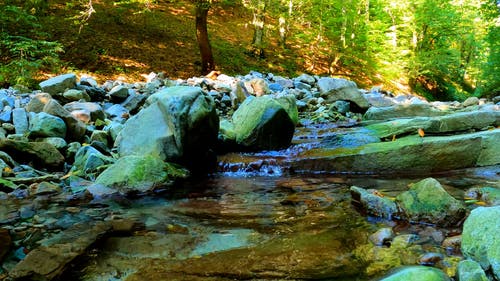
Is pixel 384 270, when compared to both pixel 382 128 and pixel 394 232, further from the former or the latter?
pixel 382 128

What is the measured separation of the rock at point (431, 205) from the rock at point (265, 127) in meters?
3.11

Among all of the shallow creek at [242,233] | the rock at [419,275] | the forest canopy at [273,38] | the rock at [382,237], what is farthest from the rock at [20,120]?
the rock at [419,275]

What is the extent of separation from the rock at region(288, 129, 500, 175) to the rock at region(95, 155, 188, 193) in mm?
1963

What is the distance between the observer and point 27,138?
223 inches

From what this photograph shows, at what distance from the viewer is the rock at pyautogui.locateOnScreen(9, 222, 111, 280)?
2305 millimetres

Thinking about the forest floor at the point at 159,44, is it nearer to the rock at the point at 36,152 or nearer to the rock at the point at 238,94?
the rock at the point at 238,94

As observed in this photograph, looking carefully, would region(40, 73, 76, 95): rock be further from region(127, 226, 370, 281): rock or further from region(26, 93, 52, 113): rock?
region(127, 226, 370, 281): rock

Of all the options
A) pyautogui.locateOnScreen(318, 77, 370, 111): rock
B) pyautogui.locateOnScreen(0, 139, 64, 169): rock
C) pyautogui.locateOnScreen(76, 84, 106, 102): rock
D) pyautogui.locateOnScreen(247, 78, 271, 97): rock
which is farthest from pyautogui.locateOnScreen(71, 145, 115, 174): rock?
pyautogui.locateOnScreen(318, 77, 370, 111): rock

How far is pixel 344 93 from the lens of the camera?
11.2 metres

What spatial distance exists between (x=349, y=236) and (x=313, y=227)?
0.34 metres

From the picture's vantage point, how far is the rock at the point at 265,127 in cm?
630

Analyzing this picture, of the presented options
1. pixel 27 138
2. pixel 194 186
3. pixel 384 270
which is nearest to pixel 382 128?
pixel 194 186

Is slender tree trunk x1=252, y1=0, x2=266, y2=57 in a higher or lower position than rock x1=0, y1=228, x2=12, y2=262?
higher

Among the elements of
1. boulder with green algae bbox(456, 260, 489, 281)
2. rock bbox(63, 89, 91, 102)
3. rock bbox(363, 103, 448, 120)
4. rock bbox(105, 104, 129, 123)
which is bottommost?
rock bbox(363, 103, 448, 120)
